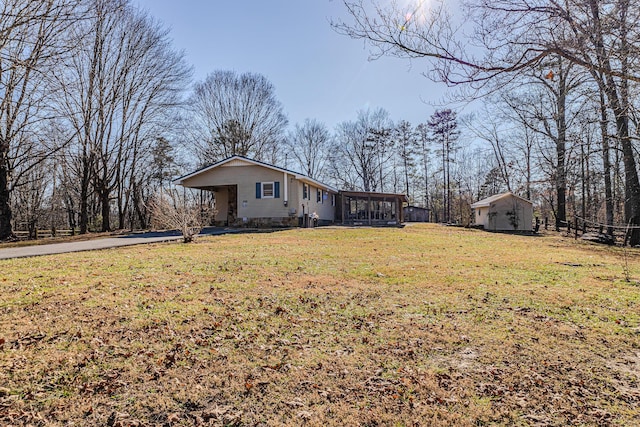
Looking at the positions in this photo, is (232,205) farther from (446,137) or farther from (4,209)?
(446,137)

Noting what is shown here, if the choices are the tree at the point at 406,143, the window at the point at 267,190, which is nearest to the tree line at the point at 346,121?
the tree at the point at 406,143

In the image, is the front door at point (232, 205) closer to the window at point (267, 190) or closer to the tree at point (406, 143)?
the window at point (267, 190)

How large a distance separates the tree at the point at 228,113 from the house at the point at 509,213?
20.2m

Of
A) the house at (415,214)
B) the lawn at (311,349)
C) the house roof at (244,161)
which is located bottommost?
the lawn at (311,349)

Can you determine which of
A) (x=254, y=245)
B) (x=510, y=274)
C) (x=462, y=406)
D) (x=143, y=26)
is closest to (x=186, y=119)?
(x=143, y=26)

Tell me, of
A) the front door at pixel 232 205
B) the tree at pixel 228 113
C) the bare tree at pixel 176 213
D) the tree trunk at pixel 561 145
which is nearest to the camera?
the tree trunk at pixel 561 145

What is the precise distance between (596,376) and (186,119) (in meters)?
29.4

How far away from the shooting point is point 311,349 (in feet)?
10.9

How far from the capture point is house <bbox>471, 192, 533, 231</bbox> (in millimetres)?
22688

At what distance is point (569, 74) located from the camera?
4.19 meters

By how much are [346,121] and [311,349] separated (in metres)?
38.9

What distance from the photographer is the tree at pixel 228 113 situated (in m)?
28.5

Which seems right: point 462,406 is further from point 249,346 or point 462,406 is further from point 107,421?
point 107,421

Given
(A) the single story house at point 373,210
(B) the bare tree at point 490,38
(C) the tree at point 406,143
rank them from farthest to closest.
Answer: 1. (C) the tree at point 406,143
2. (A) the single story house at point 373,210
3. (B) the bare tree at point 490,38
